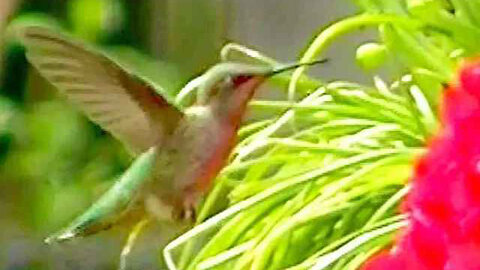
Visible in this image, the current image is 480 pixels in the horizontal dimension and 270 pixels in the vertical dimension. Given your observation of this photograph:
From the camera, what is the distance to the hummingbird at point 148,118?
0.53 meters

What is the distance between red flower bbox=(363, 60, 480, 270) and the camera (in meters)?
0.44

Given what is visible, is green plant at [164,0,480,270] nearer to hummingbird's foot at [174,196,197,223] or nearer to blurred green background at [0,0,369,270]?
hummingbird's foot at [174,196,197,223]

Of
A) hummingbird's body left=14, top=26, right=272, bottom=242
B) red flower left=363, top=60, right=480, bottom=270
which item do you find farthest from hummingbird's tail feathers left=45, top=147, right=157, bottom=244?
red flower left=363, top=60, right=480, bottom=270

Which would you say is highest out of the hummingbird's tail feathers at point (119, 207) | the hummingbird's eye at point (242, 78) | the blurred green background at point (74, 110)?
the hummingbird's eye at point (242, 78)

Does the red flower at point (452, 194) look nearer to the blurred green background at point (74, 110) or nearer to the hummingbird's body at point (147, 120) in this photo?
the hummingbird's body at point (147, 120)

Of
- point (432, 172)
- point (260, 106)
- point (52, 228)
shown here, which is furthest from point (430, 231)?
point (52, 228)

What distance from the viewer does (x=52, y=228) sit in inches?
56.7

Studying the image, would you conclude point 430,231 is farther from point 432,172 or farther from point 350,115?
point 350,115

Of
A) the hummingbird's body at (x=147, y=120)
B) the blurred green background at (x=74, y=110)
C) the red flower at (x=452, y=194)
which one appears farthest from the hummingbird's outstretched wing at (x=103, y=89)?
the blurred green background at (x=74, y=110)

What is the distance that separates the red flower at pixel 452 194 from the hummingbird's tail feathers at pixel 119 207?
16 centimetres

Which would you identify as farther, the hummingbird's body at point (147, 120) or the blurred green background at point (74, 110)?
the blurred green background at point (74, 110)

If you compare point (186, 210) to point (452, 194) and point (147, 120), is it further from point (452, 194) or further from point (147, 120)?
point (452, 194)

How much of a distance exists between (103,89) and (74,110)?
0.83m

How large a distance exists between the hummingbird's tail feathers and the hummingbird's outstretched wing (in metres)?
0.01
